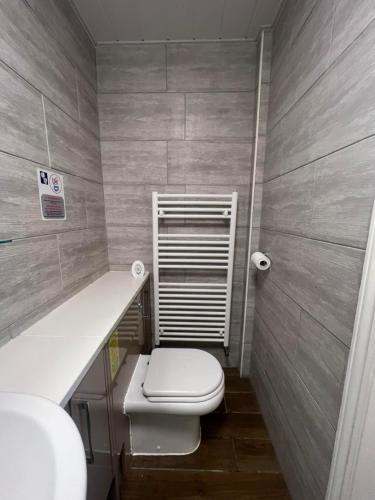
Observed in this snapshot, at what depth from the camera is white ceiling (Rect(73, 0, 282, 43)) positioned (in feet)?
3.37

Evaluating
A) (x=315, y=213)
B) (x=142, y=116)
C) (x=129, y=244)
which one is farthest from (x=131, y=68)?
(x=315, y=213)

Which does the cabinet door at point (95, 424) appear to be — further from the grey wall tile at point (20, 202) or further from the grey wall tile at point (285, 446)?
the grey wall tile at point (285, 446)

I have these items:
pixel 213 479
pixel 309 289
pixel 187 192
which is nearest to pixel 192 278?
pixel 187 192

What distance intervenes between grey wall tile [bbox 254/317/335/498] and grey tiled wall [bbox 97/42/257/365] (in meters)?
0.67

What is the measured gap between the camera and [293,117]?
3.07 ft

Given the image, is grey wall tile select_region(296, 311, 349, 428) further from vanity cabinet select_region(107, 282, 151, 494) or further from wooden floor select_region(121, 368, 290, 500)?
vanity cabinet select_region(107, 282, 151, 494)

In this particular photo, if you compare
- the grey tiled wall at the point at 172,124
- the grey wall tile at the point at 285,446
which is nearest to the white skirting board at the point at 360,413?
the grey wall tile at the point at 285,446

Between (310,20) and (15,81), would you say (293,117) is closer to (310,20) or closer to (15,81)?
(310,20)

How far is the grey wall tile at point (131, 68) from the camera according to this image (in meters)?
1.27

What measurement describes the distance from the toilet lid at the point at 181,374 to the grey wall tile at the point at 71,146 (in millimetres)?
1045

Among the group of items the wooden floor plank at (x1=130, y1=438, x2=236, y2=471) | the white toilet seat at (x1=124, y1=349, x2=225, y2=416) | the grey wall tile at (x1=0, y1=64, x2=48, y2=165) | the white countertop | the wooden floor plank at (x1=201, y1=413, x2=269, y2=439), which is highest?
the grey wall tile at (x1=0, y1=64, x2=48, y2=165)

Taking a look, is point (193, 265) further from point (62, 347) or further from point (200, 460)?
point (200, 460)

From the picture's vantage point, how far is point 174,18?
3.63 feet

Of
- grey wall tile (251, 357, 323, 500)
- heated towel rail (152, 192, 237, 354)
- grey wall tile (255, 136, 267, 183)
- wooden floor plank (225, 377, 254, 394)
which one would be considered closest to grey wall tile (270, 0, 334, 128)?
grey wall tile (255, 136, 267, 183)
